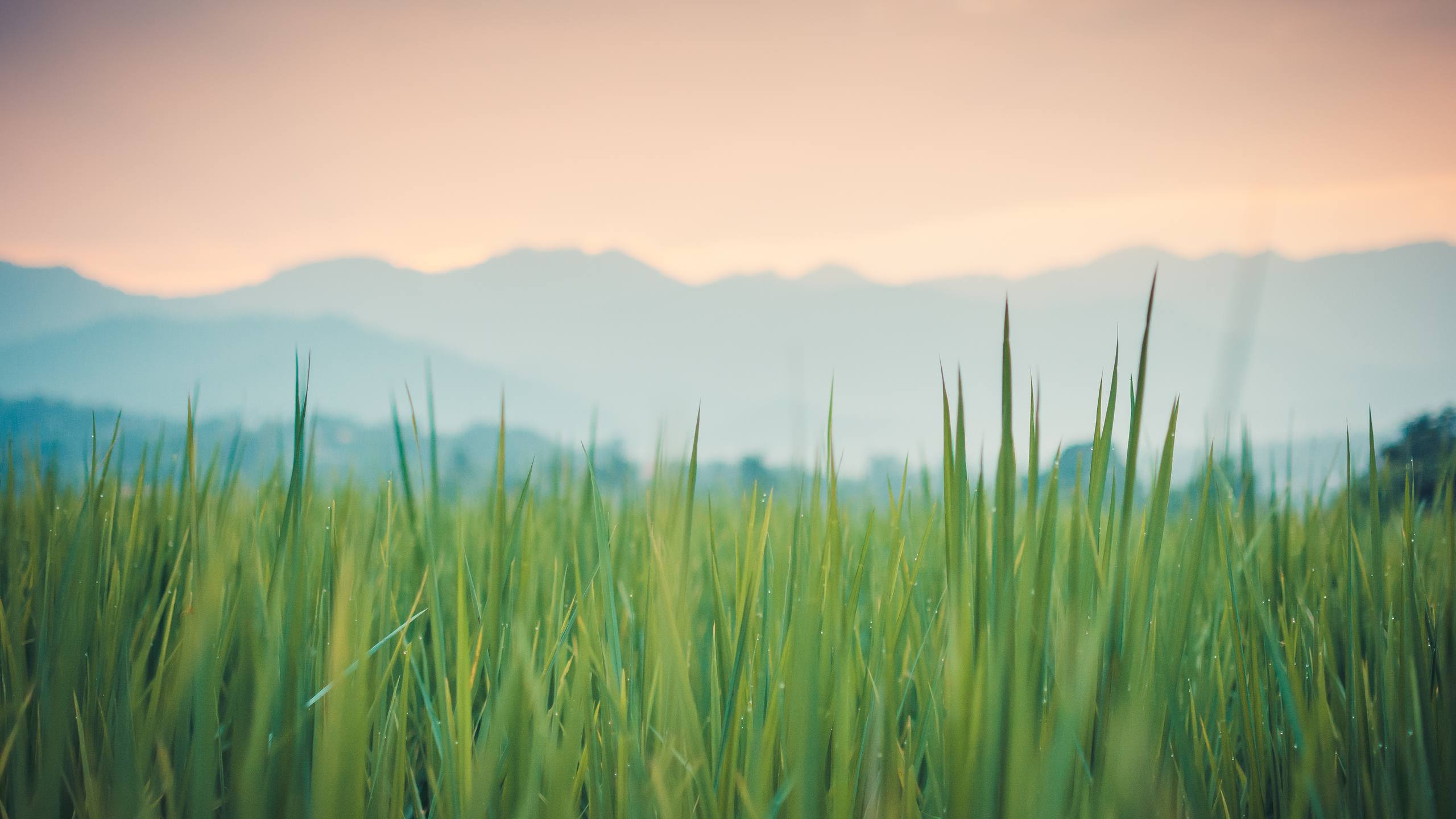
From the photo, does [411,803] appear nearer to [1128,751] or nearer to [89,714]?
[89,714]

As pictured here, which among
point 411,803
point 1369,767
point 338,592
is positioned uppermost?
point 338,592

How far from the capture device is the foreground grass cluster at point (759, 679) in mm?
544

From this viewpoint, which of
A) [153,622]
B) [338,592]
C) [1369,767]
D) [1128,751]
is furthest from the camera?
[153,622]

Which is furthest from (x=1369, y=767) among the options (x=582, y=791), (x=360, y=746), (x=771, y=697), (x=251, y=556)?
(x=251, y=556)

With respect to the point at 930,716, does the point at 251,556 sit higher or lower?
higher

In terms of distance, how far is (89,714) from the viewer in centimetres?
74

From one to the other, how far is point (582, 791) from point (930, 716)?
0.37 meters

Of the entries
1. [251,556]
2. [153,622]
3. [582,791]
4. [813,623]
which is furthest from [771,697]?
[153,622]

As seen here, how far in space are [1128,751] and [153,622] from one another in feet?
3.45

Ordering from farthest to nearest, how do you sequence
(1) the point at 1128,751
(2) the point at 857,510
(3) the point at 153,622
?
(2) the point at 857,510, (3) the point at 153,622, (1) the point at 1128,751

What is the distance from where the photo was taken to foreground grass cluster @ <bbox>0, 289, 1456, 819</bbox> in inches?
21.4

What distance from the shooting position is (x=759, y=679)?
26.2 inches

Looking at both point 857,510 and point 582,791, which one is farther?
point 857,510

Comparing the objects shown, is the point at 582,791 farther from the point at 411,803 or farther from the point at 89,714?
the point at 89,714
